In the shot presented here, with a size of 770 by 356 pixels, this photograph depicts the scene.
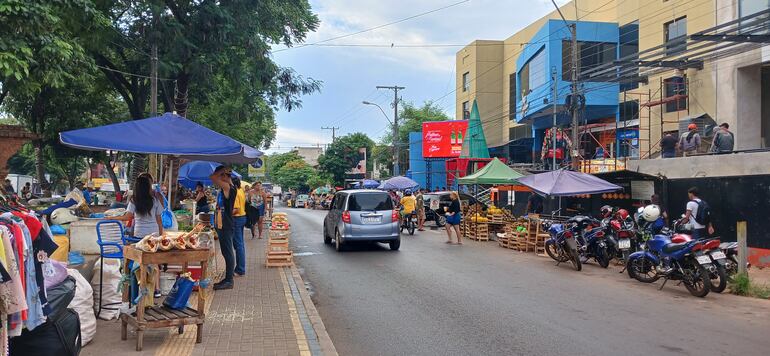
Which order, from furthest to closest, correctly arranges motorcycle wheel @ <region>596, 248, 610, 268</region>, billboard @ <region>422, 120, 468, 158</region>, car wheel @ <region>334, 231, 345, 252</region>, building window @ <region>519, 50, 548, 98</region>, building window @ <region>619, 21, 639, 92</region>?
billboard @ <region>422, 120, 468, 158</region> → building window @ <region>519, 50, 548, 98</region> → building window @ <region>619, 21, 639, 92</region> → car wheel @ <region>334, 231, 345, 252</region> → motorcycle wheel @ <region>596, 248, 610, 268</region>

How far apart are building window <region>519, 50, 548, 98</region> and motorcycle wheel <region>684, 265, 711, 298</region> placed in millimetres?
23325

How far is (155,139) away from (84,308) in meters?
2.61

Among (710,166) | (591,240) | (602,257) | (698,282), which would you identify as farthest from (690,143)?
(698,282)

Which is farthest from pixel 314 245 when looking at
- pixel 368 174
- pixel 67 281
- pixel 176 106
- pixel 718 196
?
pixel 368 174

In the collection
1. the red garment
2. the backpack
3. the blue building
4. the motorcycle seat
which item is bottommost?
the motorcycle seat

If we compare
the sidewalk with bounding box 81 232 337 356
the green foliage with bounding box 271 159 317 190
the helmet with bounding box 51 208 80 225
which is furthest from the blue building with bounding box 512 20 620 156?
the green foliage with bounding box 271 159 317 190

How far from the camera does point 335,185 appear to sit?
2459 inches

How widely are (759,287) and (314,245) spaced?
11.5m

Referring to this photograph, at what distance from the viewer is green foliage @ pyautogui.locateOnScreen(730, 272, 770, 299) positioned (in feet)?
31.8

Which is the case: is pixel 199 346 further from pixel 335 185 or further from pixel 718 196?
pixel 335 185

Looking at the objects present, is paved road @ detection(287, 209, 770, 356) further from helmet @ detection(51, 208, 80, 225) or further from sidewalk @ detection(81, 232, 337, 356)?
helmet @ detection(51, 208, 80, 225)

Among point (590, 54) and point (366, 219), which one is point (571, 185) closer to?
point (366, 219)

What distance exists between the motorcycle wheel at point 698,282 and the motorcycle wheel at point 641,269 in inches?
39.7

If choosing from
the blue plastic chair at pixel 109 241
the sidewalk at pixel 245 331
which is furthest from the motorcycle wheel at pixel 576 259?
the blue plastic chair at pixel 109 241
